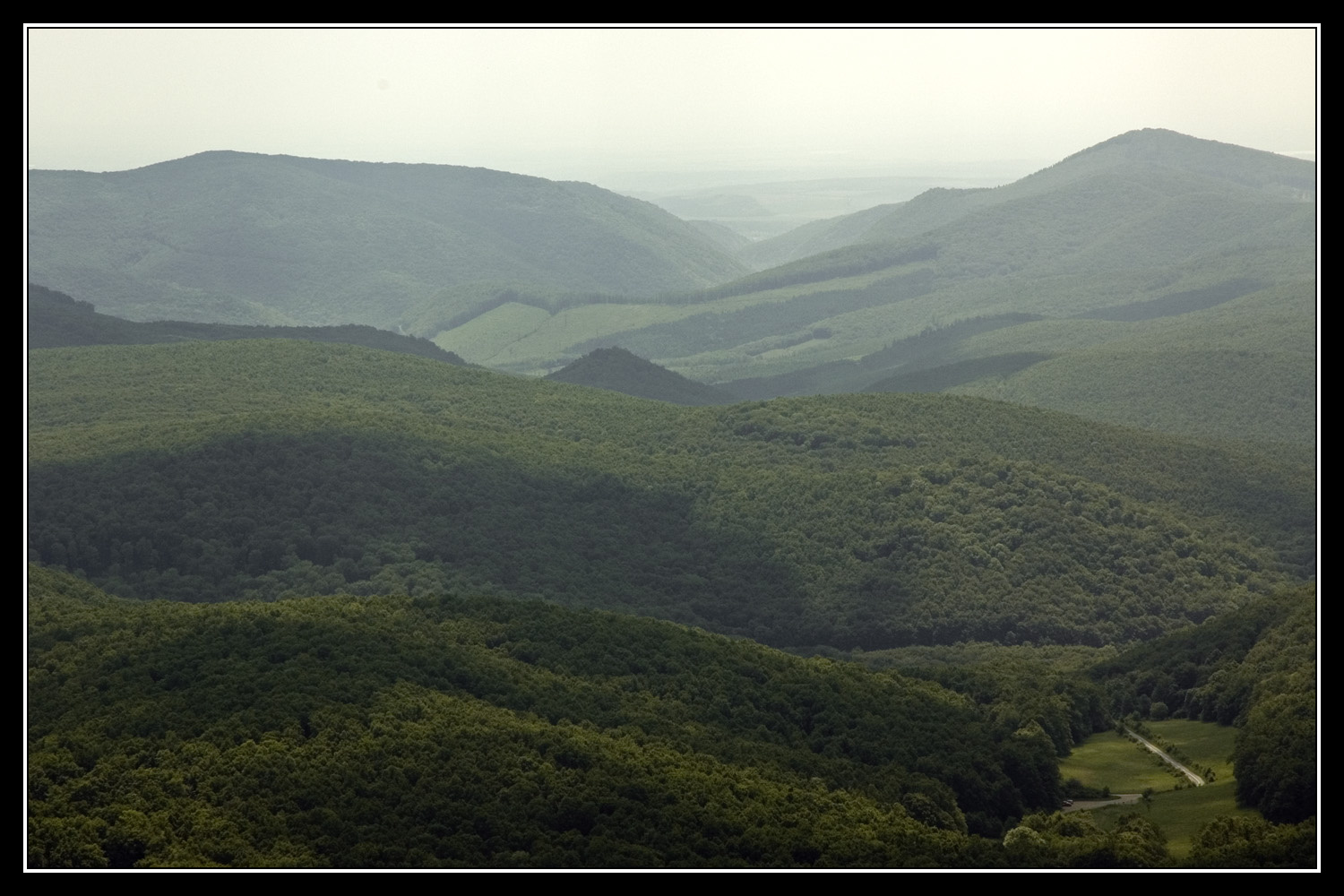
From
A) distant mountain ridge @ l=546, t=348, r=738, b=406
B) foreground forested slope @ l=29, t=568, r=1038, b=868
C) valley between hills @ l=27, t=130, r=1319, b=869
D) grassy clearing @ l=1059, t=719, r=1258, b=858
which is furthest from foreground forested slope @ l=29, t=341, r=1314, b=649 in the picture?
distant mountain ridge @ l=546, t=348, r=738, b=406

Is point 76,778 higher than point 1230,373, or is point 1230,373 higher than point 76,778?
point 1230,373

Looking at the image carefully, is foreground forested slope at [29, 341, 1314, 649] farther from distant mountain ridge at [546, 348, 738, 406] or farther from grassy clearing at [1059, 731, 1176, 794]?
distant mountain ridge at [546, 348, 738, 406]

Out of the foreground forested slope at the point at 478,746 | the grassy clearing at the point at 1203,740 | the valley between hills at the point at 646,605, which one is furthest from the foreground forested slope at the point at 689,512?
the grassy clearing at the point at 1203,740

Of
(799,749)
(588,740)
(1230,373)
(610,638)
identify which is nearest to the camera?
(588,740)

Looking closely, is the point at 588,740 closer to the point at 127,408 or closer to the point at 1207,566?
the point at 1207,566

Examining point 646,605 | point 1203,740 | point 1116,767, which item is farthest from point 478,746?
point 646,605

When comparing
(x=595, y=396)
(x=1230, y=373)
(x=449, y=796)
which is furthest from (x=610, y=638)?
(x=1230, y=373)
